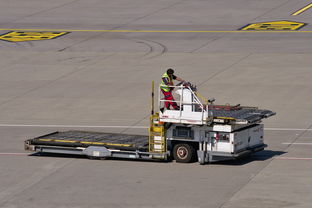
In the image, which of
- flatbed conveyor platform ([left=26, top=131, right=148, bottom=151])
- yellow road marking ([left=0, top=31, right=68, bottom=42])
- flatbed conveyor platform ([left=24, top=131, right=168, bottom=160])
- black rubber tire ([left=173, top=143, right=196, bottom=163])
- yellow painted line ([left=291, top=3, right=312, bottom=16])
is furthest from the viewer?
yellow painted line ([left=291, top=3, right=312, bottom=16])

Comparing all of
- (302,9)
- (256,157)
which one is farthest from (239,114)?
(302,9)

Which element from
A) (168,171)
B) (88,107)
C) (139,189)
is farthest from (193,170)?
(88,107)

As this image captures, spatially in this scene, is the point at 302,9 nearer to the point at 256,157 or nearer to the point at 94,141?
the point at 256,157

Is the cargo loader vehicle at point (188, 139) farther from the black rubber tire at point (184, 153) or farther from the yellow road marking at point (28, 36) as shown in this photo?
the yellow road marking at point (28, 36)

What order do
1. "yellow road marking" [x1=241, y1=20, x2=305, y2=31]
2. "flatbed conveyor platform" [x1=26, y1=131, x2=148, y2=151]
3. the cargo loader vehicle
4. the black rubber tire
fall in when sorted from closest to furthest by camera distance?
1. the cargo loader vehicle
2. the black rubber tire
3. "flatbed conveyor platform" [x1=26, y1=131, x2=148, y2=151]
4. "yellow road marking" [x1=241, y1=20, x2=305, y2=31]

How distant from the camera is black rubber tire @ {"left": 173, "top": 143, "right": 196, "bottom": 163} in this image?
30266mm

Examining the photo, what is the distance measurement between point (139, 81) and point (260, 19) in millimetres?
17717

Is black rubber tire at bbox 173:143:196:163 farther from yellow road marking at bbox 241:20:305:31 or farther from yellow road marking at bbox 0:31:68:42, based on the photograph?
yellow road marking at bbox 0:31:68:42

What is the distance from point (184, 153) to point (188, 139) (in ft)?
1.82

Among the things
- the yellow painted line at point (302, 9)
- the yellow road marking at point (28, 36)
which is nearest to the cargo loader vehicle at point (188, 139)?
the yellow road marking at point (28, 36)

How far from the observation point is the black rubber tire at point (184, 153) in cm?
3027

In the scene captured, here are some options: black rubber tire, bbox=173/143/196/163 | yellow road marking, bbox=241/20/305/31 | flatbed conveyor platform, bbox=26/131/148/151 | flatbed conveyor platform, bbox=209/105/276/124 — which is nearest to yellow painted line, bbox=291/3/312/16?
yellow road marking, bbox=241/20/305/31

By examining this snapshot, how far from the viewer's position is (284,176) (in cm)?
2822

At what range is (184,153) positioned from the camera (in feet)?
99.6
